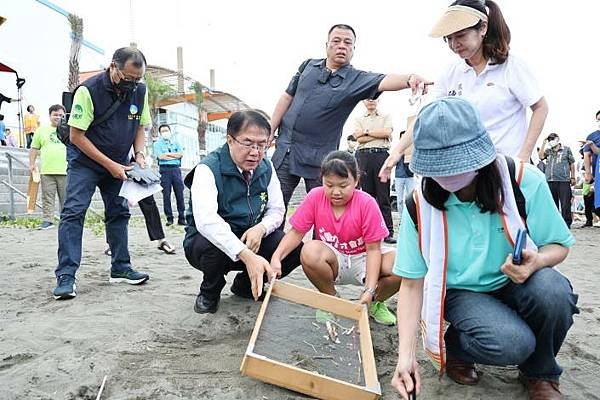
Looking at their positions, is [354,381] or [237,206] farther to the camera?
[237,206]

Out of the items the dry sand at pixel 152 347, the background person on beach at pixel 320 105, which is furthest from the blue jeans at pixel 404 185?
the background person on beach at pixel 320 105

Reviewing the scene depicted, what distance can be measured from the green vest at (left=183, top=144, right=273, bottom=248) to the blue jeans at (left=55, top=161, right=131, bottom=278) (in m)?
0.78

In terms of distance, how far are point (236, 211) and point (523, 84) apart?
5.08ft

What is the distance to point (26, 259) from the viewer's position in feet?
14.3

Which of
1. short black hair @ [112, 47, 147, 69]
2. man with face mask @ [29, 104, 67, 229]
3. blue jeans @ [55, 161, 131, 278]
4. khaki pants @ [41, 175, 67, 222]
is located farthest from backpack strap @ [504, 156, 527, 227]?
khaki pants @ [41, 175, 67, 222]

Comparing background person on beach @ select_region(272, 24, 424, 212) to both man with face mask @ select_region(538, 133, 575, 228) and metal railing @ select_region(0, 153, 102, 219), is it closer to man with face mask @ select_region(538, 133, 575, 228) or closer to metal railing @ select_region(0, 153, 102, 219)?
metal railing @ select_region(0, 153, 102, 219)

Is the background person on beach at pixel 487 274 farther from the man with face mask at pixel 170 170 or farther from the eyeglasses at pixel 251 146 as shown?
the man with face mask at pixel 170 170

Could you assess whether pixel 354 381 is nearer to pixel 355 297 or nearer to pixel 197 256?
pixel 197 256

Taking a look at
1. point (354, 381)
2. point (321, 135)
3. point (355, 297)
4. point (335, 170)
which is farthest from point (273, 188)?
point (354, 381)

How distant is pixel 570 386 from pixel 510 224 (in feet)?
2.39

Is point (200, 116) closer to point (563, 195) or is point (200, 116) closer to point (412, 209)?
point (563, 195)

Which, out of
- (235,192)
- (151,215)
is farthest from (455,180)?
(151,215)

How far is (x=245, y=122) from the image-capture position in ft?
8.28

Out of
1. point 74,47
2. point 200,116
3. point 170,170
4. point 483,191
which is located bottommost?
point 170,170
